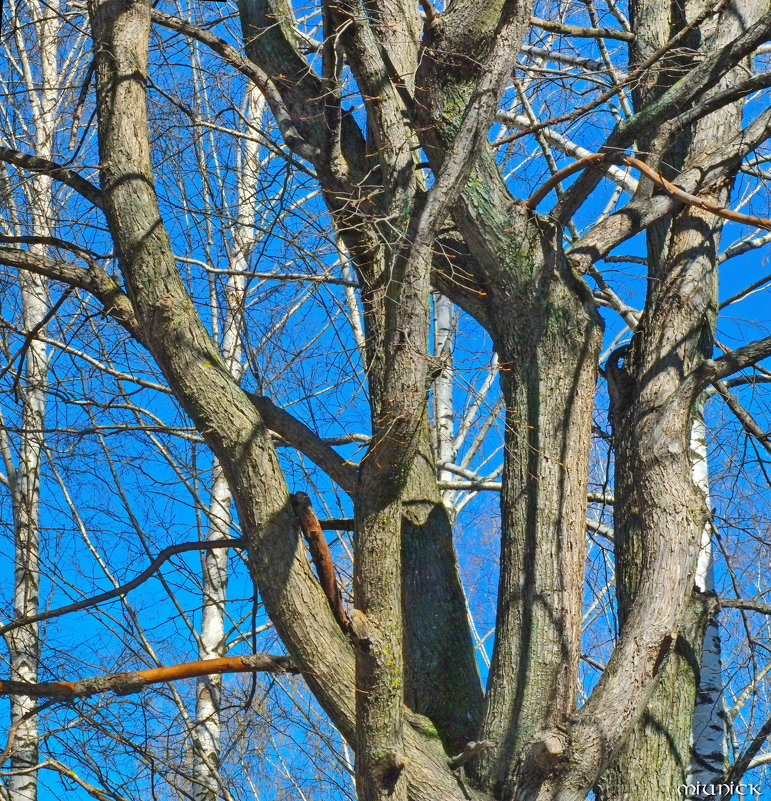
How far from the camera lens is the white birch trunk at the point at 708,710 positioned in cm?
357

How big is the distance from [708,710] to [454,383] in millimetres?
1735

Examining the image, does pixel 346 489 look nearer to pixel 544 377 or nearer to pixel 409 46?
pixel 544 377

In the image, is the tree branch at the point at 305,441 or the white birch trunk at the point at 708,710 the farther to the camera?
the white birch trunk at the point at 708,710

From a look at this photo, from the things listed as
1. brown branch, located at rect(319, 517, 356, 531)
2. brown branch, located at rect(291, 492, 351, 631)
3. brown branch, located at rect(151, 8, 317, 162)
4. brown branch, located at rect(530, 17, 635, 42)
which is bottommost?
brown branch, located at rect(291, 492, 351, 631)

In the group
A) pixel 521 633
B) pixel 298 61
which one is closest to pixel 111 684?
pixel 521 633

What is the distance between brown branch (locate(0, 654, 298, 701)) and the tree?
1 centimetres

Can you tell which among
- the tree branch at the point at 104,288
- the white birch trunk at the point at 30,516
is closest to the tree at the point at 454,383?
the tree branch at the point at 104,288

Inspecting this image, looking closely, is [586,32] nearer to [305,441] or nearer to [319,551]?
[305,441]

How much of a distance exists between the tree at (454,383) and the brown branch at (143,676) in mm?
11

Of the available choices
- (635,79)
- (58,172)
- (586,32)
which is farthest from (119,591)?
(586,32)

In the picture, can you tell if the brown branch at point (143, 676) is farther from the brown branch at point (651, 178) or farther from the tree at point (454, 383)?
the brown branch at point (651, 178)

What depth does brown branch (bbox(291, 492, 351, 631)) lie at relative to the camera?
9.00 ft

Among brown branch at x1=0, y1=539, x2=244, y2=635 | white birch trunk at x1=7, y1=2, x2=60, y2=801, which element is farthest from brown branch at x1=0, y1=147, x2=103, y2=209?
white birch trunk at x1=7, y1=2, x2=60, y2=801

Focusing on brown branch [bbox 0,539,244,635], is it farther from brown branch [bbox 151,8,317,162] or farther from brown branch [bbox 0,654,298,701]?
brown branch [bbox 151,8,317,162]
